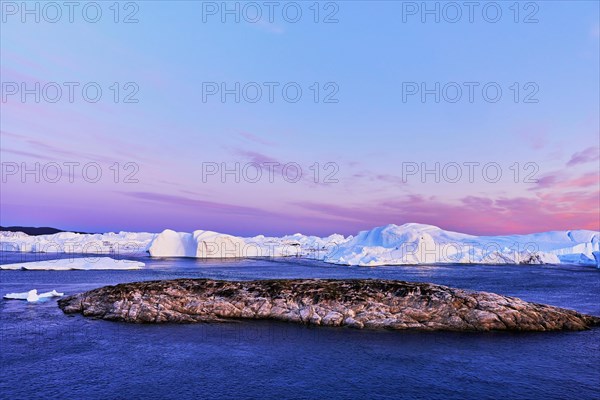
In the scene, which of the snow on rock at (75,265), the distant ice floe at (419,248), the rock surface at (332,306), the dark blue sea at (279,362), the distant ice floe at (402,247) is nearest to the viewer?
the dark blue sea at (279,362)

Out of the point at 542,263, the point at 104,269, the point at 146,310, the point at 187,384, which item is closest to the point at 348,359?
the point at 187,384

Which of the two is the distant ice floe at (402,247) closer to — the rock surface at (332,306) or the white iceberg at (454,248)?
the white iceberg at (454,248)

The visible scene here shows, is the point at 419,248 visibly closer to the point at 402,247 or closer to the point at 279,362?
the point at 402,247

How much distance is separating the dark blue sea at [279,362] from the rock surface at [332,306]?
0.94 meters

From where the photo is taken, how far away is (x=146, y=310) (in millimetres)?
20000

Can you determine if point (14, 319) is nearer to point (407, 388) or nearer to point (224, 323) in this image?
point (224, 323)

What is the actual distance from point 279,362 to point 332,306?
6.97 m

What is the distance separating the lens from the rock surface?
19.0 meters

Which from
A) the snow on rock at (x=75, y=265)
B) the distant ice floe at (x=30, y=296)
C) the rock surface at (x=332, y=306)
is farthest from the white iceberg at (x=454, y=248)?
the distant ice floe at (x=30, y=296)

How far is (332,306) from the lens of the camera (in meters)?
19.9

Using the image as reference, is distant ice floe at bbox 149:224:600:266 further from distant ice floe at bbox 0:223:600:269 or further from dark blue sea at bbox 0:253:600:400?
dark blue sea at bbox 0:253:600:400

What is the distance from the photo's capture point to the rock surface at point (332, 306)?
1897 centimetres

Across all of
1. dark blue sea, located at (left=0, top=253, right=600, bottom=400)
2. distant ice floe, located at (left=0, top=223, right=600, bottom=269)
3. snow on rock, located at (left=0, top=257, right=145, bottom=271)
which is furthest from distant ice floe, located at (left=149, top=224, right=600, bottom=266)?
dark blue sea, located at (left=0, top=253, right=600, bottom=400)

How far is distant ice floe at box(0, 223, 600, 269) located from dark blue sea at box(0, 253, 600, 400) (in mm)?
58228
